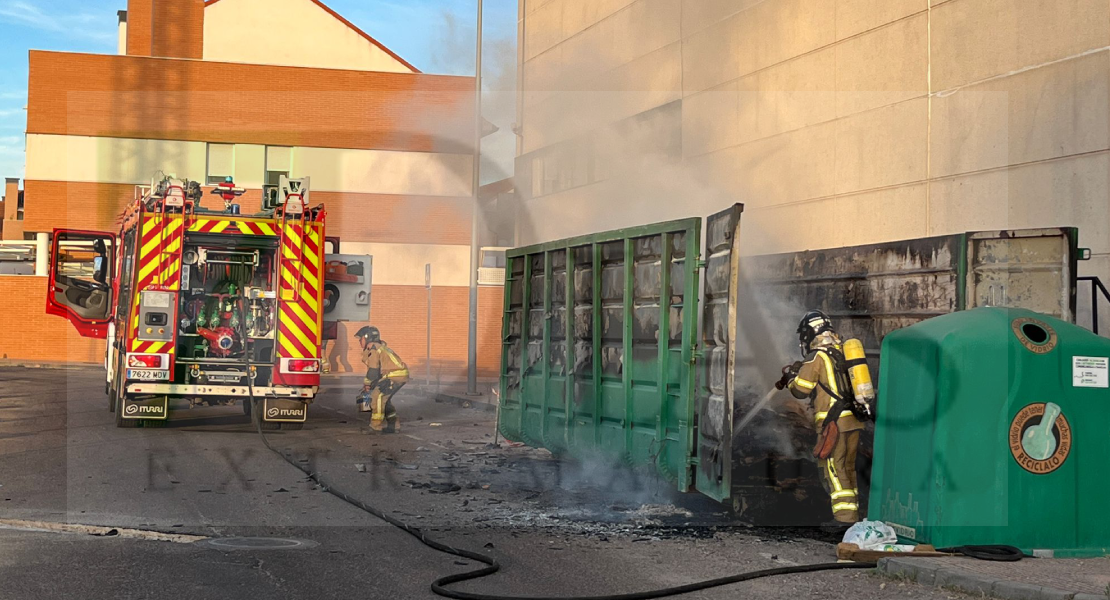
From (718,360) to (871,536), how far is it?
5.28ft

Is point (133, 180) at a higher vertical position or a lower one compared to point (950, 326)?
higher

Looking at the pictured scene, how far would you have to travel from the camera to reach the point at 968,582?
5.49 m

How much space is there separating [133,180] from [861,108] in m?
25.3

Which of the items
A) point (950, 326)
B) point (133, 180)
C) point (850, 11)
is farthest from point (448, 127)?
point (950, 326)

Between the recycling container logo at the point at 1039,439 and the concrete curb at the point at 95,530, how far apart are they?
479 cm

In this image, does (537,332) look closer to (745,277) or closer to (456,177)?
(745,277)

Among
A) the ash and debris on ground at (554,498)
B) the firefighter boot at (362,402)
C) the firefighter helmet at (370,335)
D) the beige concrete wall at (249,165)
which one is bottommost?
the ash and debris on ground at (554,498)

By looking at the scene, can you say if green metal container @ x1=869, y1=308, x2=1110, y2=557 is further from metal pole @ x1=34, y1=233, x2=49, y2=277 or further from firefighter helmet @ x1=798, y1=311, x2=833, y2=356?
metal pole @ x1=34, y1=233, x2=49, y2=277

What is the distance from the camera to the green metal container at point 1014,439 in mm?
6172

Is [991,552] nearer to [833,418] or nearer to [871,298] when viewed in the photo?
[833,418]

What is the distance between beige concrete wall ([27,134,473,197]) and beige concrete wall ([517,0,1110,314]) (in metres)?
11.5

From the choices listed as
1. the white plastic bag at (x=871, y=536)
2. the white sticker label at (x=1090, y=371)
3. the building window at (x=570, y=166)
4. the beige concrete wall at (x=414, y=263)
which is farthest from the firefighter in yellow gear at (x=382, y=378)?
the beige concrete wall at (x=414, y=263)

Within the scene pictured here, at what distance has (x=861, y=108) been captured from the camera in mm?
15609

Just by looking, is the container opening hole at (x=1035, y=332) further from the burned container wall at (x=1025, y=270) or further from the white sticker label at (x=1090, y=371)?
the burned container wall at (x=1025, y=270)
